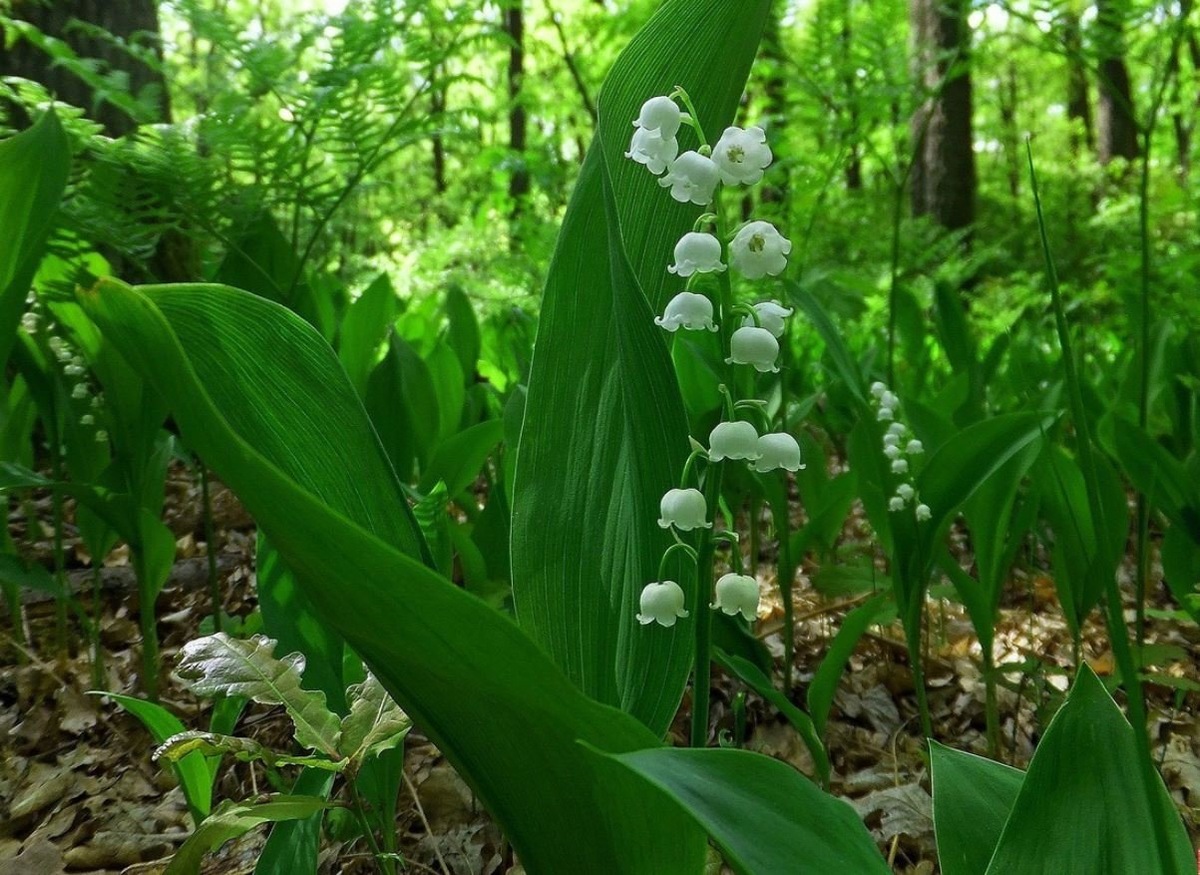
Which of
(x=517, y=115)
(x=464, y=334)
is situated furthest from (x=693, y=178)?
(x=517, y=115)

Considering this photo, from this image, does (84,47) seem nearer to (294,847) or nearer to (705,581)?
(294,847)

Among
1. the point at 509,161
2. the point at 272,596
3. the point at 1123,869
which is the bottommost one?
the point at 1123,869

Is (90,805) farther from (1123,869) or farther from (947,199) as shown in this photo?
(947,199)

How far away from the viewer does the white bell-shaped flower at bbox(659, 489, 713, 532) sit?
2.30ft

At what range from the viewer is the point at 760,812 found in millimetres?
581

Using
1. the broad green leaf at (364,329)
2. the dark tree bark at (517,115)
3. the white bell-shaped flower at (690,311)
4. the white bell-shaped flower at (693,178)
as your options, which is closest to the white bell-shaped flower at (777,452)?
the white bell-shaped flower at (690,311)

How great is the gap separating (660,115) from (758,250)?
139 mm

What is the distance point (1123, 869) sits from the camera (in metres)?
0.60

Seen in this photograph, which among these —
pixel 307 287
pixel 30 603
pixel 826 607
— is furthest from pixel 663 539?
pixel 30 603

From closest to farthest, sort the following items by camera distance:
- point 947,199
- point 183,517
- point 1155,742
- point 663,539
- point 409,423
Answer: point 663,539
point 1155,742
point 409,423
point 183,517
point 947,199

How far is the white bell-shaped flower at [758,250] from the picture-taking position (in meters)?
0.74

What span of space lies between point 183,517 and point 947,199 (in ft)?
21.8

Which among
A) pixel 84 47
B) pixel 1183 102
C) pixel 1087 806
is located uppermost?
pixel 84 47

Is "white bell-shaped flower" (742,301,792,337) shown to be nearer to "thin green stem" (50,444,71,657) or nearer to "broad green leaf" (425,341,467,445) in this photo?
"thin green stem" (50,444,71,657)
